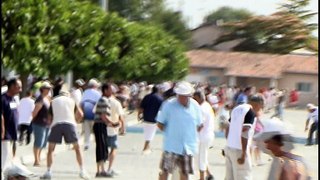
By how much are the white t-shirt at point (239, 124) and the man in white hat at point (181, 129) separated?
42 centimetres

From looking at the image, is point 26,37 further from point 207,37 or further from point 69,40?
point 207,37

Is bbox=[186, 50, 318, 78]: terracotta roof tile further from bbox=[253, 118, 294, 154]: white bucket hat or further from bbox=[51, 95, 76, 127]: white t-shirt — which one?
bbox=[253, 118, 294, 154]: white bucket hat

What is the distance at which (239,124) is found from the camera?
10.2m

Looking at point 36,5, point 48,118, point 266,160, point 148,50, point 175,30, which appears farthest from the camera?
point 175,30

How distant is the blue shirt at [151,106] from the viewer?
637 inches

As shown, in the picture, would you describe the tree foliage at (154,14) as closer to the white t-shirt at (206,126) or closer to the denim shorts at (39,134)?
the denim shorts at (39,134)

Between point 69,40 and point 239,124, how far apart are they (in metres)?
15.1

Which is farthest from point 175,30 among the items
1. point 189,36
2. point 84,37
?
point 84,37

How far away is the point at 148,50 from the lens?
3916cm

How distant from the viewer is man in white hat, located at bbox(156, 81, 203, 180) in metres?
10.2

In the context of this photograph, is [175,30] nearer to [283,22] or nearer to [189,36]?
[189,36]

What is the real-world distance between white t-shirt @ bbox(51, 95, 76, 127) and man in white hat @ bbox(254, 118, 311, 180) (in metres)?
6.62

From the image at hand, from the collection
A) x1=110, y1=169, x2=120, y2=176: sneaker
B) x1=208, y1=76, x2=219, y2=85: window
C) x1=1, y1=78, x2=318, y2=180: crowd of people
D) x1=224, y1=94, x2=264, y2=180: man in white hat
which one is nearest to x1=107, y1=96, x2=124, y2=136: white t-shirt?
x1=1, y1=78, x2=318, y2=180: crowd of people

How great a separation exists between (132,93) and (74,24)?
623 inches
